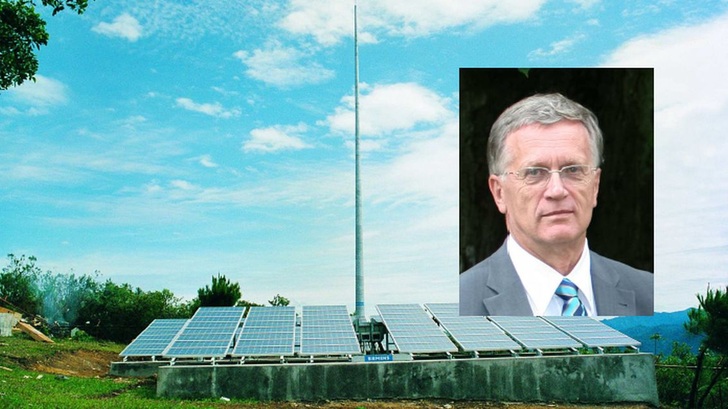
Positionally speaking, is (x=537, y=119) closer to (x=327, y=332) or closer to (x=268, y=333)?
(x=327, y=332)

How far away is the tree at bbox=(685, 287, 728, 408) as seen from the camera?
19.4m

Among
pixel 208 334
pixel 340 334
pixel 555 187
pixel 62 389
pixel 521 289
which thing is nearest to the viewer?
pixel 555 187

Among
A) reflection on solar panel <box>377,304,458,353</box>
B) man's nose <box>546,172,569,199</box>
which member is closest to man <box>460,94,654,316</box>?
man's nose <box>546,172,569,199</box>

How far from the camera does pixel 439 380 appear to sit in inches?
701

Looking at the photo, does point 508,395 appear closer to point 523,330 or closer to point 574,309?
point 523,330

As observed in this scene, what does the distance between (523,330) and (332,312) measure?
663cm

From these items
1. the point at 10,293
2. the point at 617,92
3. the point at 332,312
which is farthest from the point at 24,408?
the point at 10,293

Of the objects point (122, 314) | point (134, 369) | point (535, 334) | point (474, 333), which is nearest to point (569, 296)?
point (474, 333)

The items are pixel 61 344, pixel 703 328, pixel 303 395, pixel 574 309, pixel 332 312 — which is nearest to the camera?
pixel 574 309

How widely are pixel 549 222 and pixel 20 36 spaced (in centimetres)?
1243

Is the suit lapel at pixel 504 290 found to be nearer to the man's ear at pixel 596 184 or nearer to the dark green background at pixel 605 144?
the dark green background at pixel 605 144

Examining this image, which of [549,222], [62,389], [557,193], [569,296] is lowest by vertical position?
[62,389]

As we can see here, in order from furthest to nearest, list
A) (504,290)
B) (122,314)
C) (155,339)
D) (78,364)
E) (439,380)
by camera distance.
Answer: (122,314), (78,364), (155,339), (439,380), (504,290)

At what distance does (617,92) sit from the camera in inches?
491
